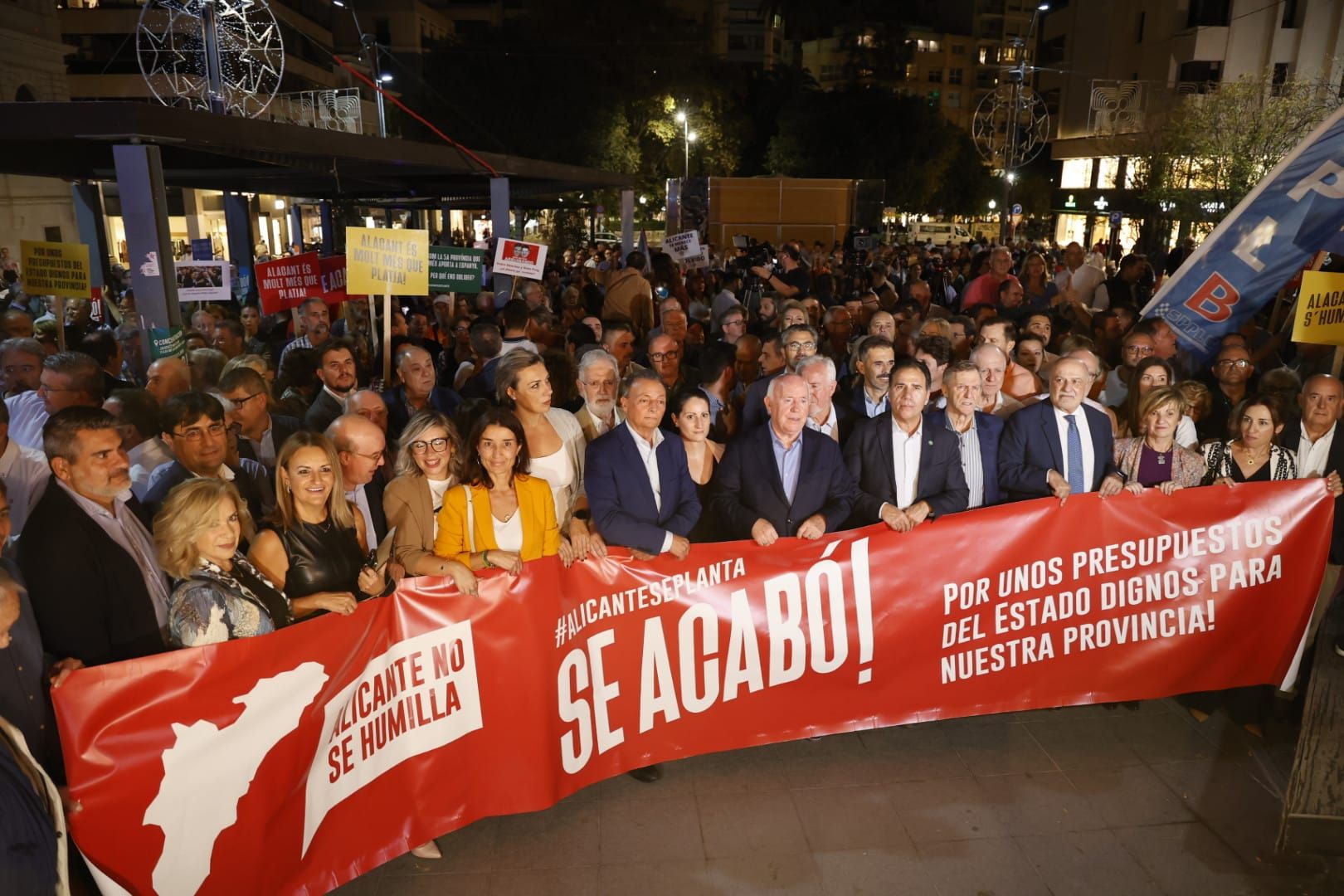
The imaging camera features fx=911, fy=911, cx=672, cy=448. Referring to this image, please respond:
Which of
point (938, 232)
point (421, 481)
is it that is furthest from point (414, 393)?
point (938, 232)

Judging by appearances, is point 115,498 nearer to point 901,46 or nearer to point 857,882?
point 857,882

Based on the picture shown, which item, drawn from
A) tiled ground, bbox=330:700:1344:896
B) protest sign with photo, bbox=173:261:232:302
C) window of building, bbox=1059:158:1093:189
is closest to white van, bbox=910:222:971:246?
window of building, bbox=1059:158:1093:189

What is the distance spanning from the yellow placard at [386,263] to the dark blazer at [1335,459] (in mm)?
5503

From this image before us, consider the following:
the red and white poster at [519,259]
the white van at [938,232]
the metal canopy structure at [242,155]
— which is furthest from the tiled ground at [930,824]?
the white van at [938,232]

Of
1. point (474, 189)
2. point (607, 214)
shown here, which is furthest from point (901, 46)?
point (474, 189)

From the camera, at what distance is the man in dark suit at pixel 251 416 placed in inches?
198

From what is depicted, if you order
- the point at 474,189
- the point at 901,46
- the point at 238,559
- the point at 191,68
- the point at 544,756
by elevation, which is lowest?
the point at 544,756

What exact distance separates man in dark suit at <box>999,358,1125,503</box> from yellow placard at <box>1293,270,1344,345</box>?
194cm

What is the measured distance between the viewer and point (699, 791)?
4.27 metres

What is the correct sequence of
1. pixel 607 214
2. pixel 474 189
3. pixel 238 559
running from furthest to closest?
pixel 607 214 < pixel 474 189 < pixel 238 559

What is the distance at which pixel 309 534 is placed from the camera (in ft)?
11.8

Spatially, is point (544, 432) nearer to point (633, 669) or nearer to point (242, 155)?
point (633, 669)

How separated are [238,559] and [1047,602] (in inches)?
143

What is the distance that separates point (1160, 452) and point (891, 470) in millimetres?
1489
